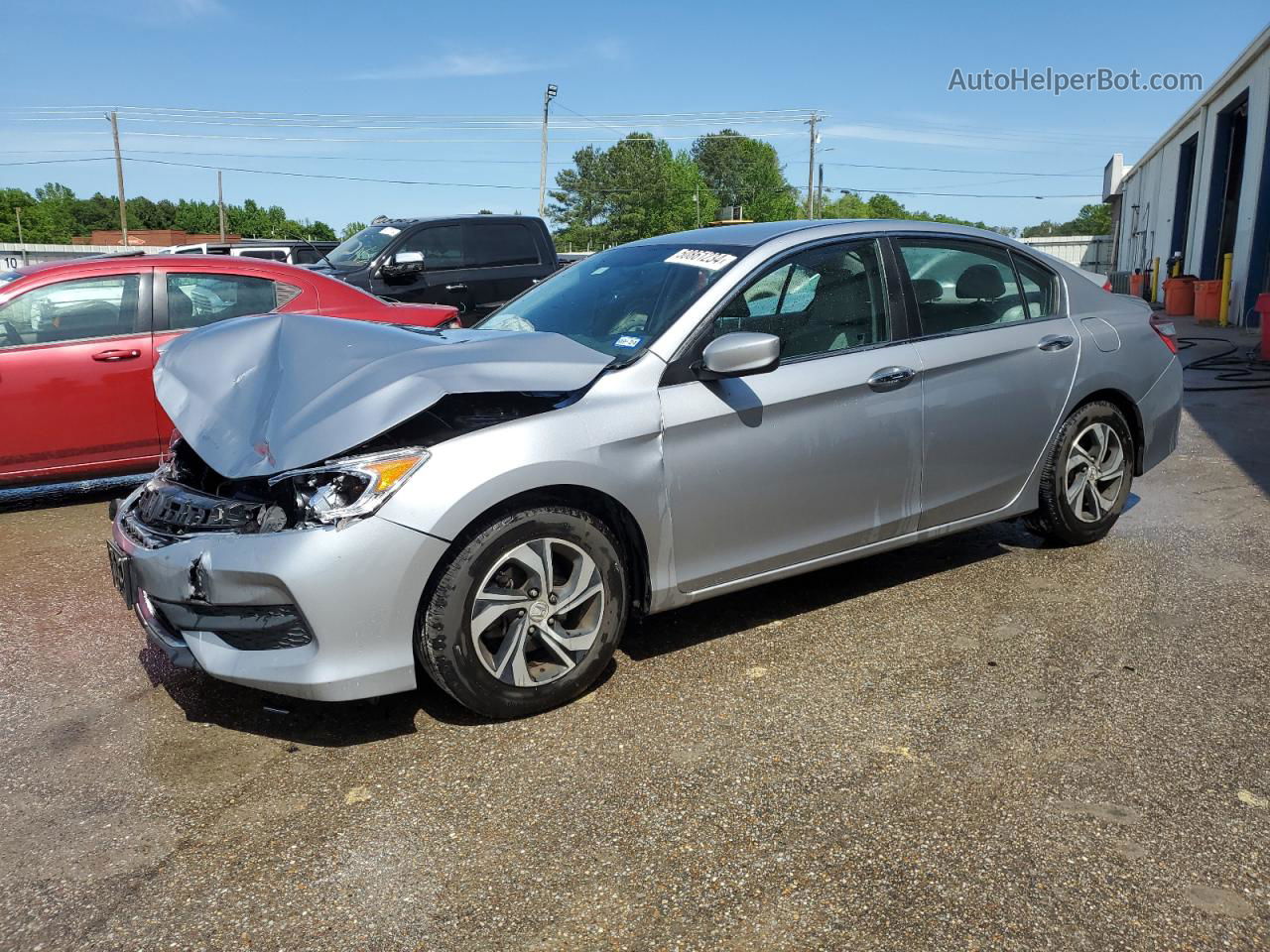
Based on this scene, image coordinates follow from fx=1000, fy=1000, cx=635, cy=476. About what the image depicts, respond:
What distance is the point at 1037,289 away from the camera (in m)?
4.87

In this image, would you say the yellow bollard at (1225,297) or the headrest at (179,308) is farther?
the yellow bollard at (1225,297)

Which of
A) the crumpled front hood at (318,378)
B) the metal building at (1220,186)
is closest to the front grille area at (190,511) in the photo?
the crumpled front hood at (318,378)

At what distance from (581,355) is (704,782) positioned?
59.3 inches

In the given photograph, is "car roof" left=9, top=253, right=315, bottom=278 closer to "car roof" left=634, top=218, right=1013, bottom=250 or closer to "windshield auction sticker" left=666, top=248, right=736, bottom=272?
"car roof" left=634, top=218, right=1013, bottom=250

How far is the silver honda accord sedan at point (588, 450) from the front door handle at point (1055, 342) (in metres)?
0.01

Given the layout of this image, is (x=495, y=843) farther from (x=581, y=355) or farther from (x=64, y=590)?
(x=64, y=590)

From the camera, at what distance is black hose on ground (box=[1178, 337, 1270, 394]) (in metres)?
10.8

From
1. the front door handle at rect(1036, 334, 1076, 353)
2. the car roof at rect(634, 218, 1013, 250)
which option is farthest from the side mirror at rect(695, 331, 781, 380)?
the front door handle at rect(1036, 334, 1076, 353)

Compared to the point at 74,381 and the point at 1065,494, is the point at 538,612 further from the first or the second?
the point at 74,381

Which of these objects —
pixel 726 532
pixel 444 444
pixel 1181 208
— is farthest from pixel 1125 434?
pixel 1181 208

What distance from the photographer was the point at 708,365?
3.58 meters

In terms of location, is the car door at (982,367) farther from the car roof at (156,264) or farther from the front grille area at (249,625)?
the car roof at (156,264)

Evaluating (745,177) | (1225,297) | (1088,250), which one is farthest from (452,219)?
(745,177)

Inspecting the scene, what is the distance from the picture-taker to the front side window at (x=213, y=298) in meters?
6.49
